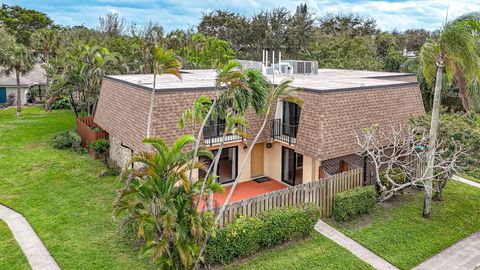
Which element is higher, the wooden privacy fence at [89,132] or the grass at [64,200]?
the wooden privacy fence at [89,132]

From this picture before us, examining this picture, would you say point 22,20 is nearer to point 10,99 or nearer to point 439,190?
point 10,99

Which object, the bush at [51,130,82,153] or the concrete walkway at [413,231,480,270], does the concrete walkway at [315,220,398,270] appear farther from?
the bush at [51,130,82,153]

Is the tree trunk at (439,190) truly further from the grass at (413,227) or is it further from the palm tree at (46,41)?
the palm tree at (46,41)

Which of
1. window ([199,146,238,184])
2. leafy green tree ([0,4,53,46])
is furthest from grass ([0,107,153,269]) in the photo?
leafy green tree ([0,4,53,46])

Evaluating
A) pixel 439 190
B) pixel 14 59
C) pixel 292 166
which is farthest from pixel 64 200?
pixel 14 59

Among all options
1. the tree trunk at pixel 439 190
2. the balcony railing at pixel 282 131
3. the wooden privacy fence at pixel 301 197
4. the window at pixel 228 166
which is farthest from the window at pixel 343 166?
the window at pixel 228 166

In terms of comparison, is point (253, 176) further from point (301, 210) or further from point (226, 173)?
point (301, 210)
